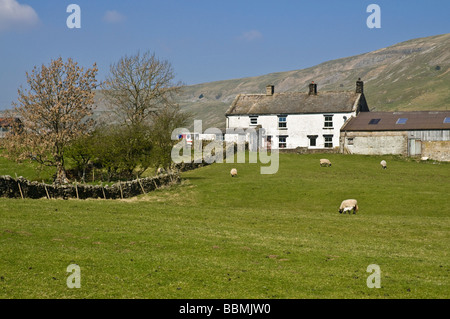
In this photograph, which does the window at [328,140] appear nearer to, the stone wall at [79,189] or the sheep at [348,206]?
the stone wall at [79,189]

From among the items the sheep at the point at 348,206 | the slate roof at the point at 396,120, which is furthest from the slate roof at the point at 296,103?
the sheep at the point at 348,206

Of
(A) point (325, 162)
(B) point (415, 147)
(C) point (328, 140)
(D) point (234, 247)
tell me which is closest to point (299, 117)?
(C) point (328, 140)

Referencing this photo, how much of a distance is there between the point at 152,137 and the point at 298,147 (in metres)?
36.7

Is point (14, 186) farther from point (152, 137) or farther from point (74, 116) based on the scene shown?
point (74, 116)

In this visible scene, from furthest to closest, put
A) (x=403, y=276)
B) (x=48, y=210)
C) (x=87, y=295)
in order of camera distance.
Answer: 1. (x=48, y=210)
2. (x=403, y=276)
3. (x=87, y=295)

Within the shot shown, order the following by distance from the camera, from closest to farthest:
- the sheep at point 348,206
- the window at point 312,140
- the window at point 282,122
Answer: the sheep at point 348,206, the window at point 312,140, the window at point 282,122

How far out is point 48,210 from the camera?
30.4 metres

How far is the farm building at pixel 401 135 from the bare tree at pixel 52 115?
41864 millimetres

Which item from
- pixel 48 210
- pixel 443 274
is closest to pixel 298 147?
pixel 48 210

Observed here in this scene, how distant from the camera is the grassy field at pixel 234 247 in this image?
16266 mm

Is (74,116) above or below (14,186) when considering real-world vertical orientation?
above

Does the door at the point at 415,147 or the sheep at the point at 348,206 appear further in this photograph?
the door at the point at 415,147

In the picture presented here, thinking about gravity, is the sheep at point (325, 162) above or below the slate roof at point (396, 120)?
below

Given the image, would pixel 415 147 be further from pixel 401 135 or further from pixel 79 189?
pixel 79 189
